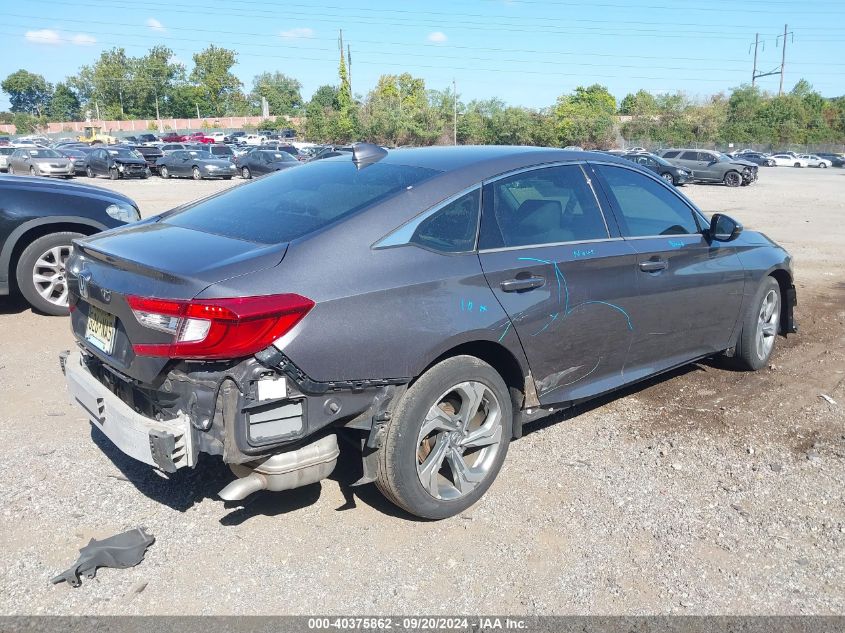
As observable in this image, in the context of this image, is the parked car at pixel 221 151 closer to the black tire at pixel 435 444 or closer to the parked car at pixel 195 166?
the parked car at pixel 195 166

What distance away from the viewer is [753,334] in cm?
539

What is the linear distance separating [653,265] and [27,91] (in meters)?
167

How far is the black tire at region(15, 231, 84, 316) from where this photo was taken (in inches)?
265

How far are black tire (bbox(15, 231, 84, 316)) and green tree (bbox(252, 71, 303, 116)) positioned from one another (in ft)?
409

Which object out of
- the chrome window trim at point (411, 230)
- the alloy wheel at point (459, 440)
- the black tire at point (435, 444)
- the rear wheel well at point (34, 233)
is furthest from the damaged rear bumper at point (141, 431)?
the rear wheel well at point (34, 233)

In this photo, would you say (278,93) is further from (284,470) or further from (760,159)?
(284,470)

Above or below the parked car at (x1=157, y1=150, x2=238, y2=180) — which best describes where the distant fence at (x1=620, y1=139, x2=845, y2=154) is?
above

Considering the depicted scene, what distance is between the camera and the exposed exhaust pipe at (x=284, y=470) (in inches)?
117

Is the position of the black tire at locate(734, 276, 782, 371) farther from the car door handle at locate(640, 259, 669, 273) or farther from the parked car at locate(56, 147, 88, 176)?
the parked car at locate(56, 147, 88, 176)

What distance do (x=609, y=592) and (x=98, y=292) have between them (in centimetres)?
256

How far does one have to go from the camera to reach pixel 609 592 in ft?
9.77

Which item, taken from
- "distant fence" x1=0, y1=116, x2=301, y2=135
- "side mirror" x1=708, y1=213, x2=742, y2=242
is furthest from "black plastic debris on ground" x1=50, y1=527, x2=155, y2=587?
"distant fence" x1=0, y1=116, x2=301, y2=135

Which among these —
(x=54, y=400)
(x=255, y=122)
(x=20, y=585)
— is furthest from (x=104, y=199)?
(x=255, y=122)

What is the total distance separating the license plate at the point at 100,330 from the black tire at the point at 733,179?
1301 inches
